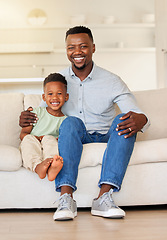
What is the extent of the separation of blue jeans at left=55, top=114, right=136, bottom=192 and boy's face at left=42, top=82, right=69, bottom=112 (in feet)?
1.20

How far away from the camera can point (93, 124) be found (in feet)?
7.77

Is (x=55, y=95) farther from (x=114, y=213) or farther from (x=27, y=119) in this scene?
(x=114, y=213)

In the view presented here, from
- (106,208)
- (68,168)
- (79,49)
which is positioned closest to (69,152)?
(68,168)

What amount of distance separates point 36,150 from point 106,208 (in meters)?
0.55

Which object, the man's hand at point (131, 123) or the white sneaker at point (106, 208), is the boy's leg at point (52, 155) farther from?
the man's hand at point (131, 123)

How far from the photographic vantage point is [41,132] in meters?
2.42

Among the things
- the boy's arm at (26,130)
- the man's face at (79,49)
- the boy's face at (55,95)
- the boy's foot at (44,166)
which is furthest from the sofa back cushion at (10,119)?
the boy's foot at (44,166)

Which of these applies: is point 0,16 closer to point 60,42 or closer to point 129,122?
point 60,42

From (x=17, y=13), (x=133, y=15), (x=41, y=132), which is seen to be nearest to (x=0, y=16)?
(x=17, y=13)

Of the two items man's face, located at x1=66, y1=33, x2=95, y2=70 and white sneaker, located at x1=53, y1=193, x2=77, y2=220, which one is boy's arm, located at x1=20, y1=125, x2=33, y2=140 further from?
white sneaker, located at x1=53, y1=193, x2=77, y2=220

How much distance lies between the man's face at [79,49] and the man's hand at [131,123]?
504 millimetres

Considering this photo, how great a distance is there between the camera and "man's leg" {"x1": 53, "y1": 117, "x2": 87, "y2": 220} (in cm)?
179

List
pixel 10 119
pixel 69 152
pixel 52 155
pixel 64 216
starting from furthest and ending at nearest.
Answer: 1. pixel 10 119
2. pixel 52 155
3. pixel 69 152
4. pixel 64 216

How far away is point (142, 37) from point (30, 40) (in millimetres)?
1589
